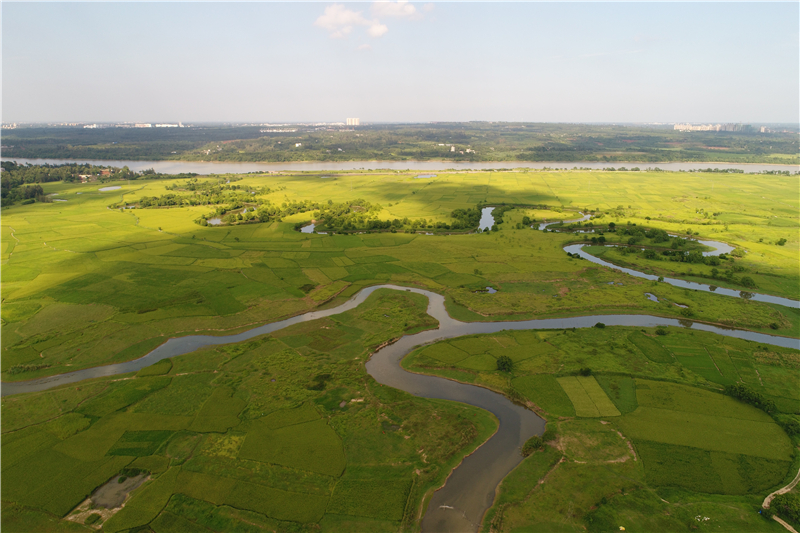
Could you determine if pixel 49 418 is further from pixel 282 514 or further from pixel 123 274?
pixel 123 274

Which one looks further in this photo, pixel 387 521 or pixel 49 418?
pixel 49 418

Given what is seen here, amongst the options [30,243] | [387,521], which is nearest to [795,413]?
[387,521]

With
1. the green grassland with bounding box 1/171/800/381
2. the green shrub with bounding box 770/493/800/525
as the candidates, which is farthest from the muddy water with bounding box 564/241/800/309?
the green shrub with bounding box 770/493/800/525

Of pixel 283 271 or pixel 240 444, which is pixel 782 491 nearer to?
pixel 240 444

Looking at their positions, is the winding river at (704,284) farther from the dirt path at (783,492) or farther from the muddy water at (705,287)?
the dirt path at (783,492)

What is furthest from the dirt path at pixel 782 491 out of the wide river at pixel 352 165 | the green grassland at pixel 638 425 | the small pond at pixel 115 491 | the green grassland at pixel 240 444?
the wide river at pixel 352 165

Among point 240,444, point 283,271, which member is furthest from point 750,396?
point 283,271
